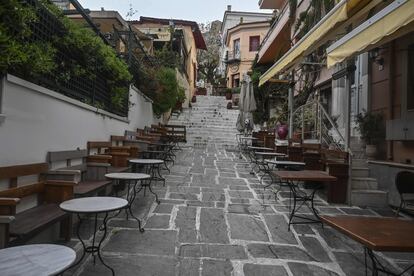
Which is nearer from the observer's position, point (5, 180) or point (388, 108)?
point (5, 180)

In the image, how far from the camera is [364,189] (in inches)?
243

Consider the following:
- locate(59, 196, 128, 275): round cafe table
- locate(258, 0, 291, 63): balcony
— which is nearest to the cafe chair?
locate(59, 196, 128, 275): round cafe table

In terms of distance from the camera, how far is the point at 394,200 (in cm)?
578

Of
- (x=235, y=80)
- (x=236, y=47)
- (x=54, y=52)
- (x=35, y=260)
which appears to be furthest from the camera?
(x=235, y=80)

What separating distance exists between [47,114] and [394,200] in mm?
5635

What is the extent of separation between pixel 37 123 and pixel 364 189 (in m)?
5.49

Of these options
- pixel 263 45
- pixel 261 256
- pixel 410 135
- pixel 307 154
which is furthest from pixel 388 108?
pixel 263 45

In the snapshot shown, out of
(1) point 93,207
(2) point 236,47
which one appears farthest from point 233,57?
(1) point 93,207

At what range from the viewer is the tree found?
119 ft

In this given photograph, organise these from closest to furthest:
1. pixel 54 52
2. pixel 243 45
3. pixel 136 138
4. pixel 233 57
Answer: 1. pixel 54 52
2. pixel 136 138
3. pixel 243 45
4. pixel 233 57

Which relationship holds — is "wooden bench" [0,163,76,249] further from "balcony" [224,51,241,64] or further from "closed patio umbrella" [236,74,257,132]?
"balcony" [224,51,241,64]

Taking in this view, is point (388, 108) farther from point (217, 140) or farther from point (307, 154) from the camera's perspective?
point (217, 140)

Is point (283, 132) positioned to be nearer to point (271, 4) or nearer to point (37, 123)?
point (37, 123)

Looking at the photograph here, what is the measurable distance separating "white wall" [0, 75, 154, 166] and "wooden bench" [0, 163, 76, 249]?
0.50 feet
